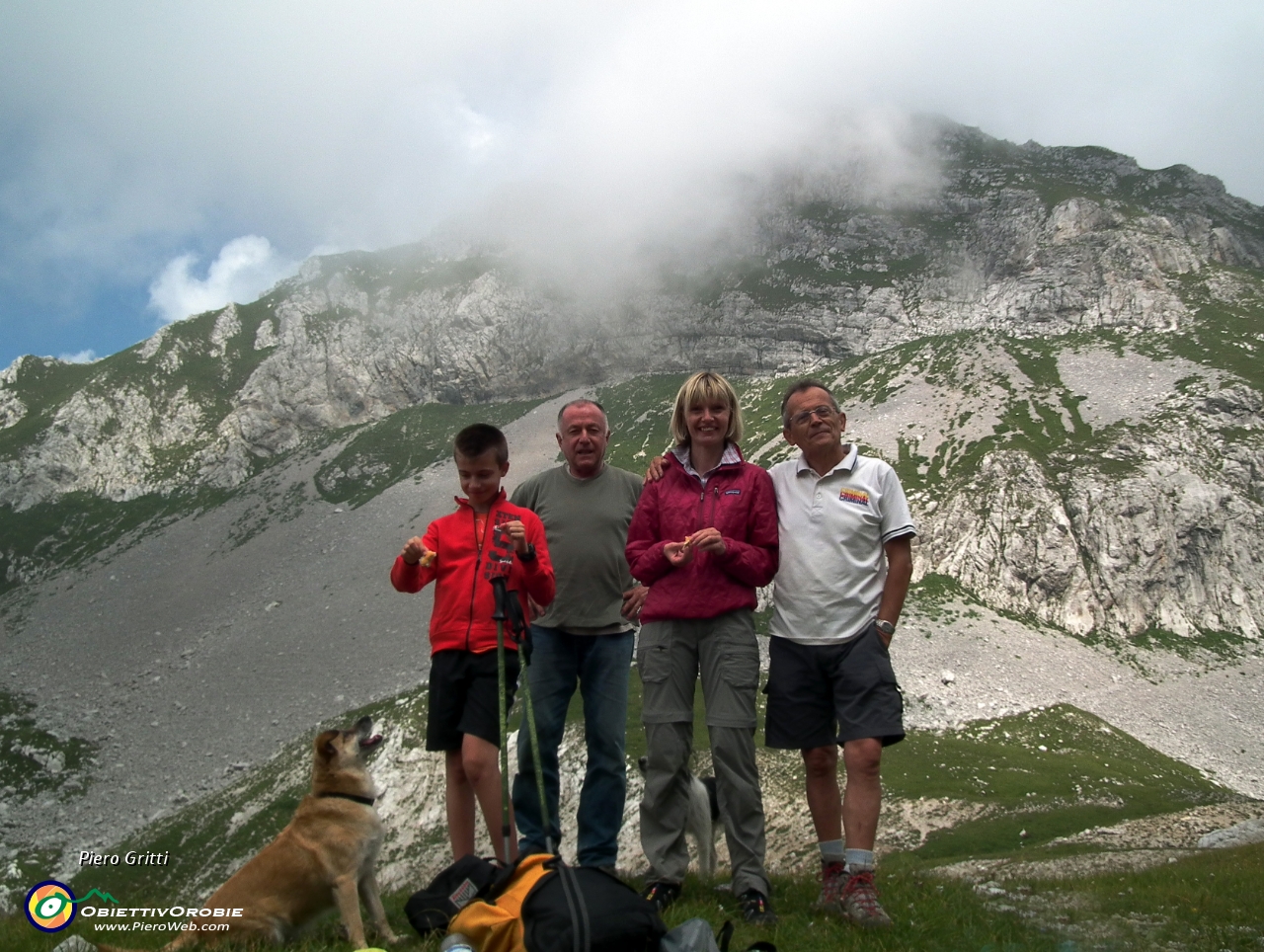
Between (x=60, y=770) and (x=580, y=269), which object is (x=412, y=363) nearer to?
(x=580, y=269)

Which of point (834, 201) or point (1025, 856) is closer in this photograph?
point (1025, 856)

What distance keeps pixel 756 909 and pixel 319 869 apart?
3.18 meters

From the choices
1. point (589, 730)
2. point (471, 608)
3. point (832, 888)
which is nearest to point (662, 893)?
point (832, 888)

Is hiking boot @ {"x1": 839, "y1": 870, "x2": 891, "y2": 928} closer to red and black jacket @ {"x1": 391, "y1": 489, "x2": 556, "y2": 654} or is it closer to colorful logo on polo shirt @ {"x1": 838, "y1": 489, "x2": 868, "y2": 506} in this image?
colorful logo on polo shirt @ {"x1": 838, "y1": 489, "x2": 868, "y2": 506}

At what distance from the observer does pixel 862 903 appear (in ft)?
17.3

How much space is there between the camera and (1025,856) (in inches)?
637

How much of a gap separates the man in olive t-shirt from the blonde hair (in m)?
0.77

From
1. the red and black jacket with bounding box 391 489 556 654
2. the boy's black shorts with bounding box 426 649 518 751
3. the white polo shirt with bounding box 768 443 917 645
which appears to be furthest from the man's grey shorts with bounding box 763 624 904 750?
the boy's black shorts with bounding box 426 649 518 751

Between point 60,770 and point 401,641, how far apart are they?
1915cm

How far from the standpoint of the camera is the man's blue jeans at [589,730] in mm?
6777

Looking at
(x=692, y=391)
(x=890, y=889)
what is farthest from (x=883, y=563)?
(x=890, y=889)

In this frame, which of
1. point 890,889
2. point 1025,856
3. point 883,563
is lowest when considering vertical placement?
point 1025,856

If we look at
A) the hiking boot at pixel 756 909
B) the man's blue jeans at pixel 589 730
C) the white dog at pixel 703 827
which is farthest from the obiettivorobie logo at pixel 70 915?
the white dog at pixel 703 827

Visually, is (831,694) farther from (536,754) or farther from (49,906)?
(49,906)
